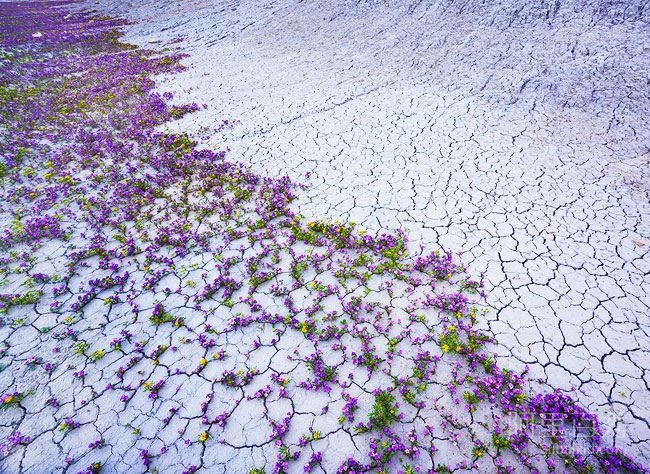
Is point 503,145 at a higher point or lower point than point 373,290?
higher

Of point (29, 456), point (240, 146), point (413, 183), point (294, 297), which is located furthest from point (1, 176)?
point (413, 183)

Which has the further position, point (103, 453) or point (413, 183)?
point (413, 183)

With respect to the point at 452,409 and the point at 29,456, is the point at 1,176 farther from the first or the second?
the point at 452,409

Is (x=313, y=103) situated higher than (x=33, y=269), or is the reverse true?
(x=313, y=103)

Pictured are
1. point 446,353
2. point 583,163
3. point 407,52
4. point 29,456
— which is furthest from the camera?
point 407,52

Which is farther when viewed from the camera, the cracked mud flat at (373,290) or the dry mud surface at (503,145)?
the dry mud surface at (503,145)

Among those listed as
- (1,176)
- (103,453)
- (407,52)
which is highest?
(407,52)

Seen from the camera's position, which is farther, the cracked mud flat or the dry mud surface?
the dry mud surface

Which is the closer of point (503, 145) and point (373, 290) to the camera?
point (373, 290)
